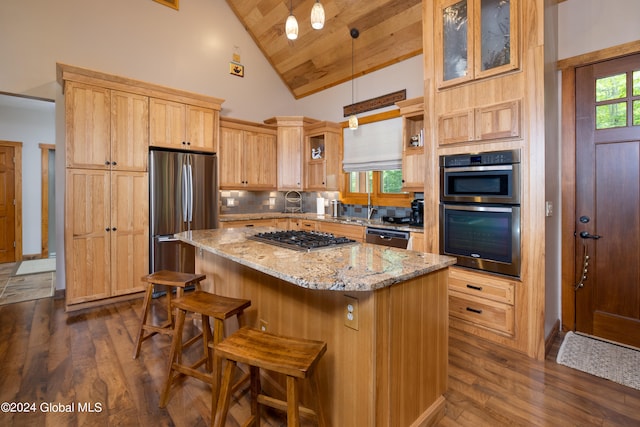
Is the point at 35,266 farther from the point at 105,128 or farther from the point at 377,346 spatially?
the point at 377,346

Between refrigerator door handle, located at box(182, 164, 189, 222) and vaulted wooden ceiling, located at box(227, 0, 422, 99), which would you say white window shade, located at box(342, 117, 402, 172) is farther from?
refrigerator door handle, located at box(182, 164, 189, 222)

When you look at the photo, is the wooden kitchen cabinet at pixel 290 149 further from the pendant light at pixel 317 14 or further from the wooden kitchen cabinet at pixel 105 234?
the pendant light at pixel 317 14

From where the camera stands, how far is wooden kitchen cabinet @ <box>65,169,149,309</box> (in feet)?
10.9

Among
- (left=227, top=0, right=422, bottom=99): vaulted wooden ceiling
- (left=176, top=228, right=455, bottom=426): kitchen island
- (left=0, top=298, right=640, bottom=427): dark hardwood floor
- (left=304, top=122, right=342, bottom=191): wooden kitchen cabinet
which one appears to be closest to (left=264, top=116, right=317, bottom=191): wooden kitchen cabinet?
(left=304, top=122, right=342, bottom=191): wooden kitchen cabinet

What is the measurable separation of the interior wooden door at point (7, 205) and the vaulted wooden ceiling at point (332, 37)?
4.89 meters

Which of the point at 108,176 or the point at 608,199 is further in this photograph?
the point at 108,176

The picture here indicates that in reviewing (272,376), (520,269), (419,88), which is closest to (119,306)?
(272,376)

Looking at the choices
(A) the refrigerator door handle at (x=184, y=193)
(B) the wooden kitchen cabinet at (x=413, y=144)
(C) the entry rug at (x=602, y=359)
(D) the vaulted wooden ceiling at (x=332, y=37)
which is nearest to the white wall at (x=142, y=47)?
(D) the vaulted wooden ceiling at (x=332, y=37)

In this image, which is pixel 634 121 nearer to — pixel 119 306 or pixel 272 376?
pixel 272 376

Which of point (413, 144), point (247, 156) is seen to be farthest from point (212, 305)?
point (247, 156)

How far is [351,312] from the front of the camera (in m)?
1.44

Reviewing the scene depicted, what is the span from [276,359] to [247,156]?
4.09 m

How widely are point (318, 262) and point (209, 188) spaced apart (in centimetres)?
310

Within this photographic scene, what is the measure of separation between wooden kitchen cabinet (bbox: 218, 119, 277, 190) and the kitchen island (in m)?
2.91
